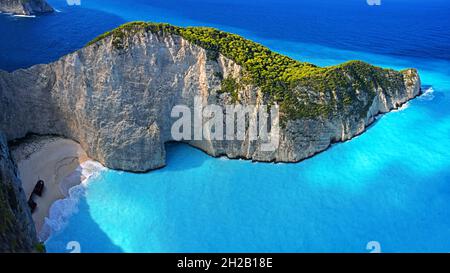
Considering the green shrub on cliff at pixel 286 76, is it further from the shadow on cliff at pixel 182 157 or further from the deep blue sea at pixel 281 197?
the shadow on cliff at pixel 182 157

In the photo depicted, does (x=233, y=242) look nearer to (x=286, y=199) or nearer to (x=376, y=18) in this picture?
(x=286, y=199)

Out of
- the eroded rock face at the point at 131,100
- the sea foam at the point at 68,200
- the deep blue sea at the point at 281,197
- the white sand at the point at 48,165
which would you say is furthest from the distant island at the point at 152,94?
the deep blue sea at the point at 281,197

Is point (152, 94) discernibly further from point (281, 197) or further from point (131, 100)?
point (281, 197)

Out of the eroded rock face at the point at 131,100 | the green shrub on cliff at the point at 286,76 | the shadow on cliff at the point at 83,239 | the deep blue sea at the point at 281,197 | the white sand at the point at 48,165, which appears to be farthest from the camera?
the green shrub on cliff at the point at 286,76

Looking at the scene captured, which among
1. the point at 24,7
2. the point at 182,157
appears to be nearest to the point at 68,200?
the point at 182,157

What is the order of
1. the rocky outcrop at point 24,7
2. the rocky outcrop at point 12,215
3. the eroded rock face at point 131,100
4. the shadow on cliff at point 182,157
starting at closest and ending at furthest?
the rocky outcrop at point 12,215 < the eroded rock face at point 131,100 < the shadow on cliff at point 182,157 < the rocky outcrop at point 24,7

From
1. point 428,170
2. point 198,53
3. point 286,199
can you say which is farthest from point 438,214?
point 198,53
